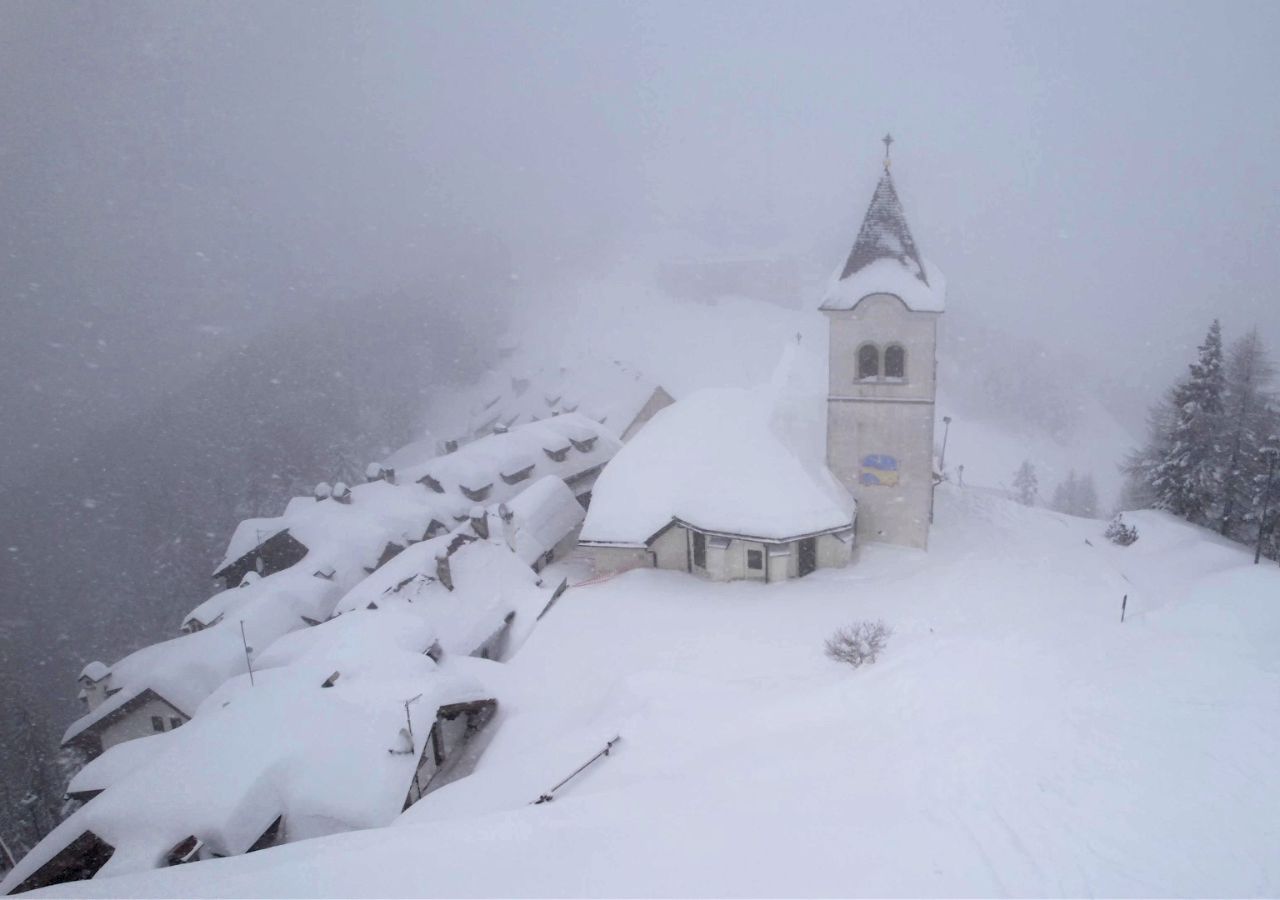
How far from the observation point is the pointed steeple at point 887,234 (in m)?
26.7

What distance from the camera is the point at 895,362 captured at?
2741cm

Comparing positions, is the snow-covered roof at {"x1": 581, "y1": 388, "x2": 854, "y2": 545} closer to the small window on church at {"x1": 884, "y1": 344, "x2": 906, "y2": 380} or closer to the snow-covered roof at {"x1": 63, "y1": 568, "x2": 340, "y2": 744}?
the small window on church at {"x1": 884, "y1": 344, "x2": 906, "y2": 380}

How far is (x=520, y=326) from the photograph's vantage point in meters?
120

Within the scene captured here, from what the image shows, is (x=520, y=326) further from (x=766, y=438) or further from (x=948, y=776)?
(x=948, y=776)

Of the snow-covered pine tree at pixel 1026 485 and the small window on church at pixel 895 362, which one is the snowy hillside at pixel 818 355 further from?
the small window on church at pixel 895 362

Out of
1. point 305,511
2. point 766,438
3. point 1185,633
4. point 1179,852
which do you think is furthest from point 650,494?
point 305,511

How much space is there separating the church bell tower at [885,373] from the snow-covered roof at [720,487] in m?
1.70

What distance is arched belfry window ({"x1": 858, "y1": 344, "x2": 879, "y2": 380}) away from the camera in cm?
2739

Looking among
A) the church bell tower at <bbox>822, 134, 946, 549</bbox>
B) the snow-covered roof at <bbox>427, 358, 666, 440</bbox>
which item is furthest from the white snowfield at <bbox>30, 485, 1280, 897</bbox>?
the snow-covered roof at <bbox>427, 358, 666, 440</bbox>

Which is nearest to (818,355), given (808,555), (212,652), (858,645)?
(808,555)

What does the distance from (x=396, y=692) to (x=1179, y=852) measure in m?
17.2

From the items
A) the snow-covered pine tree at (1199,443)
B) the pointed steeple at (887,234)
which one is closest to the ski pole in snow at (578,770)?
the pointed steeple at (887,234)

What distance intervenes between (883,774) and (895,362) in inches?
814

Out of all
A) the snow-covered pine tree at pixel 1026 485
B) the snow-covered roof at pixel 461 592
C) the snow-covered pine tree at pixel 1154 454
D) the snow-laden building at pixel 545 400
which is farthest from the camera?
the snow-covered pine tree at pixel 1026 485
